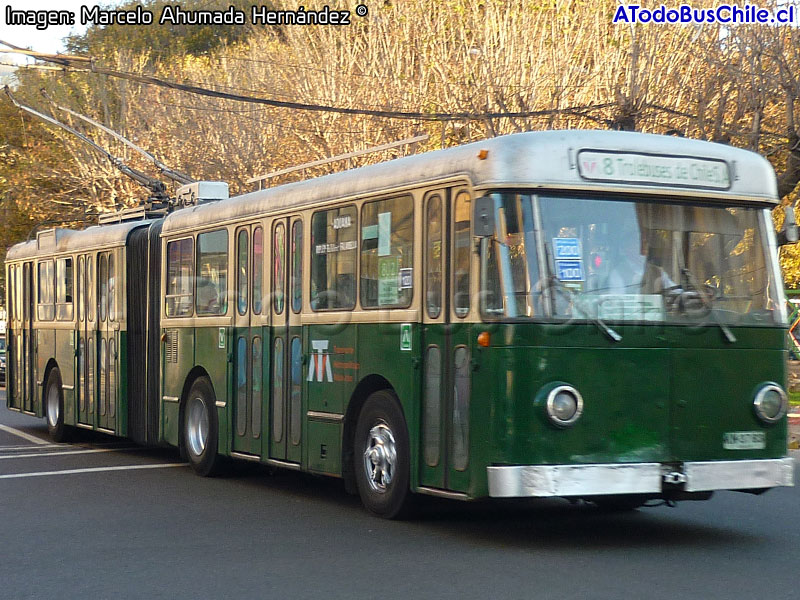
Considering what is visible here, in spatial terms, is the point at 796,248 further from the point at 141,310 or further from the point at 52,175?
the point at 141,310

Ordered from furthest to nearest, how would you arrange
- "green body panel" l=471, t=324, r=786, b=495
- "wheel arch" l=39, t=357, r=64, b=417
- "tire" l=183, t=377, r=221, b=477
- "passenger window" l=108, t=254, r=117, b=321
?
"wheel arch" l=39, t=357, r=64, b=417 < "passenger window" l=108, t=254, r=117, b=321 < "tire" l=183, t=377, r=221, b=477 < "green body panel" l=471, t=324, r=786, b=495

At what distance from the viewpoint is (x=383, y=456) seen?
1045 centimetres

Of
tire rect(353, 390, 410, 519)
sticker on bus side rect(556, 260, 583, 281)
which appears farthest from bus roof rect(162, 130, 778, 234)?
tire rect(353, 390, 410, 519)

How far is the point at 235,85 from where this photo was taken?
37938 mm

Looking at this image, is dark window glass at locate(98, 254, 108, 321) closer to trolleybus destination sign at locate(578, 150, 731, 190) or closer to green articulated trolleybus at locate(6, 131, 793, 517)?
green articulated trolleybus at locate(6, 131, 793, 517)

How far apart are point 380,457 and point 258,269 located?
3.06 m

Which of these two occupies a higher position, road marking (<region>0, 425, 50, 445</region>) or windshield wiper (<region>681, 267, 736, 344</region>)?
windshield wiper (<region>681, 267, 736, 344</region>)

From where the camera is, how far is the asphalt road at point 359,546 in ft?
25.7

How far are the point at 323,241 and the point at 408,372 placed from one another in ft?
6.35

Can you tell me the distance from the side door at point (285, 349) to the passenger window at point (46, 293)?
25.5 ft

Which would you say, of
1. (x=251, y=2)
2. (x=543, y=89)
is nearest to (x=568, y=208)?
(x=543, y=89)

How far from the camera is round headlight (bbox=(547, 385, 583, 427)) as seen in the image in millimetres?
9039

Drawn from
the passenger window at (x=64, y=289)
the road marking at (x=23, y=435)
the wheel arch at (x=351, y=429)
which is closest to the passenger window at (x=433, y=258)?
the wheel arch at (x=351, y=429)

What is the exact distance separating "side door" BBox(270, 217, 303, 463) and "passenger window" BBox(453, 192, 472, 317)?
8.93 feet
